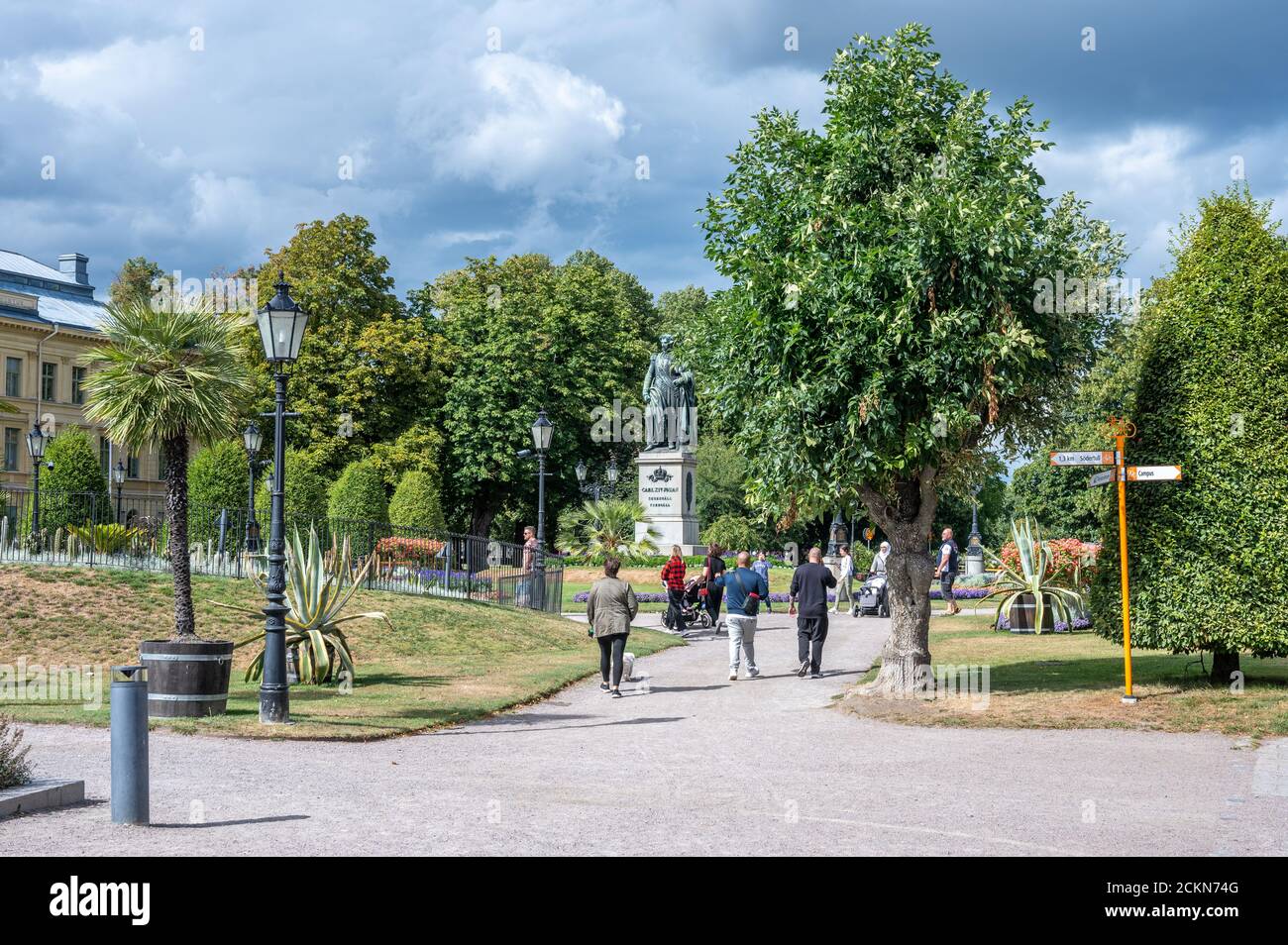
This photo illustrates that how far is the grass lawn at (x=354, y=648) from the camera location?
14109 mm

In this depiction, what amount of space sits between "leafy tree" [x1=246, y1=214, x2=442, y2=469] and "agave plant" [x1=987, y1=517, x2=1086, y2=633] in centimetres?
3092

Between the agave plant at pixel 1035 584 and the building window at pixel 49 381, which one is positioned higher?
the building window at pixel 49 381

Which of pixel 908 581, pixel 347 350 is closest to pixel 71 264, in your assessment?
pixel 347 350

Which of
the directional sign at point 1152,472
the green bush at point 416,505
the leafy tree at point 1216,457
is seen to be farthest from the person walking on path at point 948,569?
the green bush at point 416,505

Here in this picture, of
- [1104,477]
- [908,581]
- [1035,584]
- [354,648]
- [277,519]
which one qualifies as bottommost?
[354,648]

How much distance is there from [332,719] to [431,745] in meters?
1.98

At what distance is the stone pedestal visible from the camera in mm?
42156

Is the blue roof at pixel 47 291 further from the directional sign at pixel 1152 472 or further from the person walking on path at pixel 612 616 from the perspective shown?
the directional sign at pixel 1152 472

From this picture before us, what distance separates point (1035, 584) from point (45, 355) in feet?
188

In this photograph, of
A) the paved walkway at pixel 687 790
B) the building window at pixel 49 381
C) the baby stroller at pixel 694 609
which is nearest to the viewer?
the paved walkway at pixel 687 790

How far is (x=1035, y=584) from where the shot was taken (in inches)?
949

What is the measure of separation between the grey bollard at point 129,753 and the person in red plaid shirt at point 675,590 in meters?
18.9

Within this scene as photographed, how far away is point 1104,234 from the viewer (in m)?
15.6

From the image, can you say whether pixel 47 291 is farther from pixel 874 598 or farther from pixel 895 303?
pixel 895 303
